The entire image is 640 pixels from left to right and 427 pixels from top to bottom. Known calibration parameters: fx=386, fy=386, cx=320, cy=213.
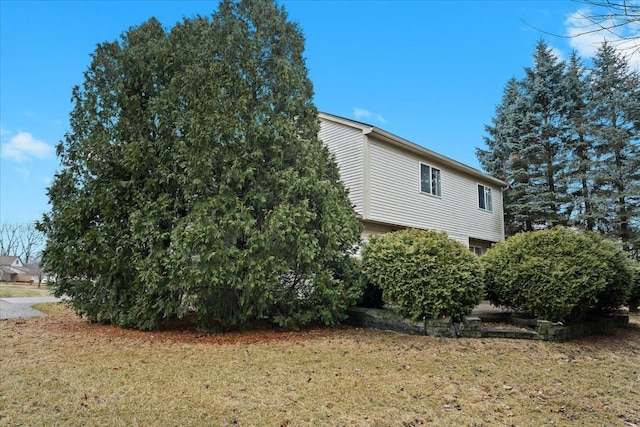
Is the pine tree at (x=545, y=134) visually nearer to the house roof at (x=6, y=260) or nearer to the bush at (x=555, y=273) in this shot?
the bush at (x=555, y=273)

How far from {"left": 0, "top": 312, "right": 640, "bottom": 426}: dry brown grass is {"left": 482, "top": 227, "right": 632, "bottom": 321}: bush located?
68 cm

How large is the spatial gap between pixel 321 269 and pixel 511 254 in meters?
3.33

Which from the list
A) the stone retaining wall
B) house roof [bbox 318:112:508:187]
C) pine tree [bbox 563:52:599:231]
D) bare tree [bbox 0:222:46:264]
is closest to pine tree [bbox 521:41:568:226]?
pine tree [bbox 563:52:599:231]

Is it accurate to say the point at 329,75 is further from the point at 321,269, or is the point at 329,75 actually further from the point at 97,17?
the point at 321,269

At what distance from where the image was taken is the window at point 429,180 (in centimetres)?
1376

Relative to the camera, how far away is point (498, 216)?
1783 cm

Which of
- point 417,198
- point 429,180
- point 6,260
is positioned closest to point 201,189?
point 417,198

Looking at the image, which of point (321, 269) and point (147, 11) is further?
point (147, 11)

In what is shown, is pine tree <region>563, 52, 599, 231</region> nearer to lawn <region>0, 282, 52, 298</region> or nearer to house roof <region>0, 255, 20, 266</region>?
lawn <region>0, 282, 52, 298</region>

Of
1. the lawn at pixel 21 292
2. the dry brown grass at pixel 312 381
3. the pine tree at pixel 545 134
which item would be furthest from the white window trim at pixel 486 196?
the lawn at pixel 21 292

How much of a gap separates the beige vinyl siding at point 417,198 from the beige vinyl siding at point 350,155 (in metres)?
0.36

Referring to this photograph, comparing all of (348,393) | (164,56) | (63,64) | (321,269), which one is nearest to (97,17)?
(63,64)

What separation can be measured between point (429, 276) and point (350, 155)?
701cm

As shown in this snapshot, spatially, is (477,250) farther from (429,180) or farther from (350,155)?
(350,155)
